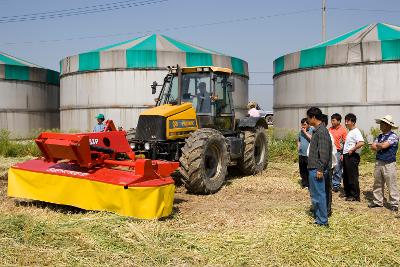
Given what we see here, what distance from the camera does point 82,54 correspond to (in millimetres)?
18703

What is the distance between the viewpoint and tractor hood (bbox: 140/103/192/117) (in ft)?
27.4

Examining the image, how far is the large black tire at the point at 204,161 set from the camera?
7871mm

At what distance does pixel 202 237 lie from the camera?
5.52 meters

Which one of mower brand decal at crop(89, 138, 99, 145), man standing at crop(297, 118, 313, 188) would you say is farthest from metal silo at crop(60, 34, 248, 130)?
mower brand decal at crop(89, 138, 99, 145)

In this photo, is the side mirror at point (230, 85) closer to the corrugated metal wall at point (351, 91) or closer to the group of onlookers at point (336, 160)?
the group of onlookers at point (336, 160)

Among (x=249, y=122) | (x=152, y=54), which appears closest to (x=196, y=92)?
(x=249, y=122)

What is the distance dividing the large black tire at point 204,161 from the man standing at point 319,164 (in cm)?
237

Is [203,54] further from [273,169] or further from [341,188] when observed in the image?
[341,188]

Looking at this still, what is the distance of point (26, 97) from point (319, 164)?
1878 cm

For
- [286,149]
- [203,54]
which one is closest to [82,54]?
[203,54]

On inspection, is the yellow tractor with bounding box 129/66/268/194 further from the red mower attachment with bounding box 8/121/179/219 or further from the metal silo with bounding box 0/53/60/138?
the metal silo with bounding box 0/53/60/138

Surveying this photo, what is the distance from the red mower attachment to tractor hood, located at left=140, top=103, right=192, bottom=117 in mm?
1029

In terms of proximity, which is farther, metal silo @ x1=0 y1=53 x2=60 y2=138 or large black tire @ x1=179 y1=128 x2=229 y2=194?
metal silo @ x1=0 y1=53 x2=60 y2=138

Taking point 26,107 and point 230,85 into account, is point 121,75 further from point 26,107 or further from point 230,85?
point 230,85
